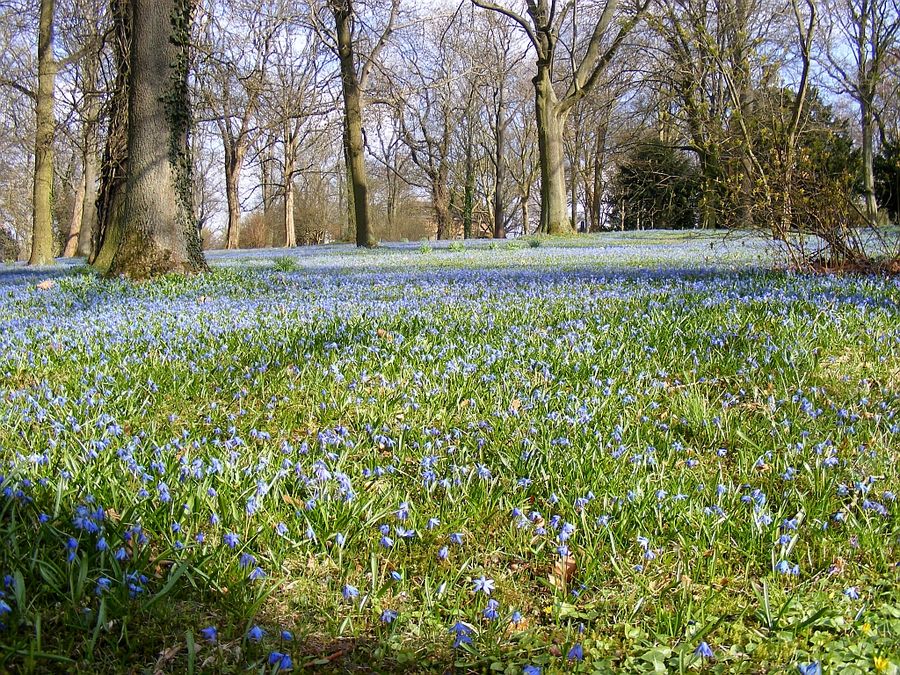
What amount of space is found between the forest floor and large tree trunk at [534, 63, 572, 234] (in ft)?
59.0

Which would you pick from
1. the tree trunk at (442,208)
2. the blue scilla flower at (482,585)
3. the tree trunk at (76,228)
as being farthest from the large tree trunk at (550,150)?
the tree trunk at (76,228)

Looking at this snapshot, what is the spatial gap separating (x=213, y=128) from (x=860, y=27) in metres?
34.3

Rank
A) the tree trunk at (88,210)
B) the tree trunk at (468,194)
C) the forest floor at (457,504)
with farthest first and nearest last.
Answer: the tree trunk at (468,194)
the tree trunk at (88,210)
the forest floor at (457,504)

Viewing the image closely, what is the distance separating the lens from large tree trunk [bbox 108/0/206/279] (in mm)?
8453

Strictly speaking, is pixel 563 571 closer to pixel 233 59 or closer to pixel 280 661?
pixel 280 661

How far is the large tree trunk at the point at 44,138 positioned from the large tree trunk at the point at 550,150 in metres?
14.9

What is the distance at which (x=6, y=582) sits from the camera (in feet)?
5.26

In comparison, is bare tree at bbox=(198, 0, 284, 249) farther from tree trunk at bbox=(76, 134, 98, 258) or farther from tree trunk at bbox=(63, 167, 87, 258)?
tree trunk at bbox=(63, 167, 87, 258)

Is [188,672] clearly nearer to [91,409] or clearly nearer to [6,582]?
[6,582]

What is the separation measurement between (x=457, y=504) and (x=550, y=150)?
68.4 ft

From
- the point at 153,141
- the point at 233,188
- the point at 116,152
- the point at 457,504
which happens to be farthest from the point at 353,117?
the point at 457,504

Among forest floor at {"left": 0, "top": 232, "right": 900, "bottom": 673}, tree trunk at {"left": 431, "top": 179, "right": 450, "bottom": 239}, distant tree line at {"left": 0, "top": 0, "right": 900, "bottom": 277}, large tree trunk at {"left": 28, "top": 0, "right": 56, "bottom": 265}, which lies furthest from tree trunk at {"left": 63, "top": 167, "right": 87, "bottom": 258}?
forest floor at {"left": 0, "top": 232, "right": 900, "bottom": 673}

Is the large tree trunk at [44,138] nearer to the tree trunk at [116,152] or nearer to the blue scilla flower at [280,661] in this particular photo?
the tree trunk at [116,152]

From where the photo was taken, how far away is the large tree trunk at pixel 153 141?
845 cm
